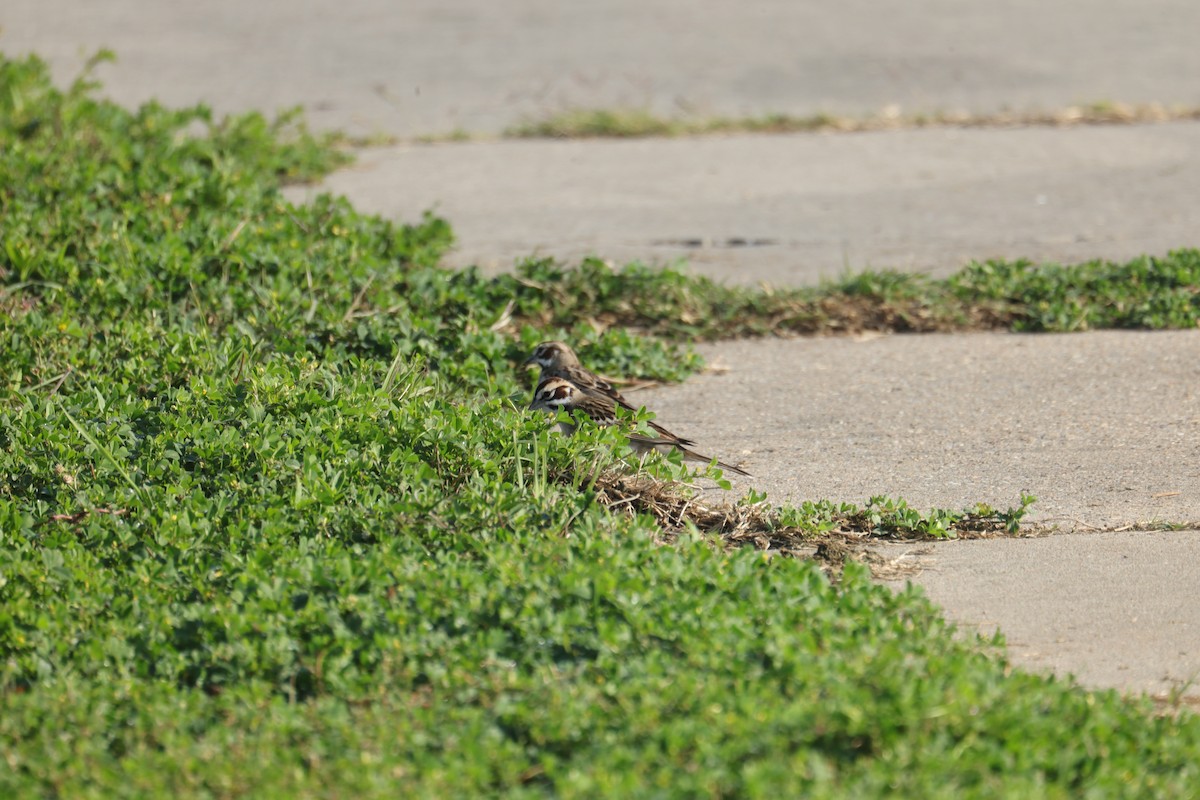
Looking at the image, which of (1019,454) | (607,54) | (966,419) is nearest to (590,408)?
(966,419)

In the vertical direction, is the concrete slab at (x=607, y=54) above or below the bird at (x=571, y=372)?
above

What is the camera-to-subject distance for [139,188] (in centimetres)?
804

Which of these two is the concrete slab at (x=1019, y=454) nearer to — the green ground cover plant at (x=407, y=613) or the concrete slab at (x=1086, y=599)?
the concrete slab at (x=1086, y=599)

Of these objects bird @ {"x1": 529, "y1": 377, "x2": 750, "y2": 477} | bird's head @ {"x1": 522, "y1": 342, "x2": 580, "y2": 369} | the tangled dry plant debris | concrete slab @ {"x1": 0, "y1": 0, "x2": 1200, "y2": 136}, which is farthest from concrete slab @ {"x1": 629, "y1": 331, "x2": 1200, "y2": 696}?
concrete slab @ {"x1": 0, "y1": 0, "x2": 1200, "y2": 136}

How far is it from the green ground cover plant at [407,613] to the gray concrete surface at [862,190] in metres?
0.48

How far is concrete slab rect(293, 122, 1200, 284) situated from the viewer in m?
8.41

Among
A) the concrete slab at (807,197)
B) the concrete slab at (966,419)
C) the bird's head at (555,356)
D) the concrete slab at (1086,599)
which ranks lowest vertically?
the concrete slab at (1086,599)

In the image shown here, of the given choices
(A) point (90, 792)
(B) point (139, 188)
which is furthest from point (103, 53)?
(A) point (90, 792)

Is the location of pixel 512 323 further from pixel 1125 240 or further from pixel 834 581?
pixel 1125 240

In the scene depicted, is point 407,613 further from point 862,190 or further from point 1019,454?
point 862,190

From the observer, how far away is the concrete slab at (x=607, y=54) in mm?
11992

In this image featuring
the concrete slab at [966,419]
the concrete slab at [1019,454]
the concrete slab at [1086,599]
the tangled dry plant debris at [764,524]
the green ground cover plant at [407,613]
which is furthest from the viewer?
the concrete slab at [966,419]

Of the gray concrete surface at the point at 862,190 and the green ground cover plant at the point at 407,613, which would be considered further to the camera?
the gray concrete surface at the point at 862,190

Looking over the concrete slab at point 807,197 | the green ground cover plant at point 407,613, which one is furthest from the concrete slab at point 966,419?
the concrete slab at point 807,197
